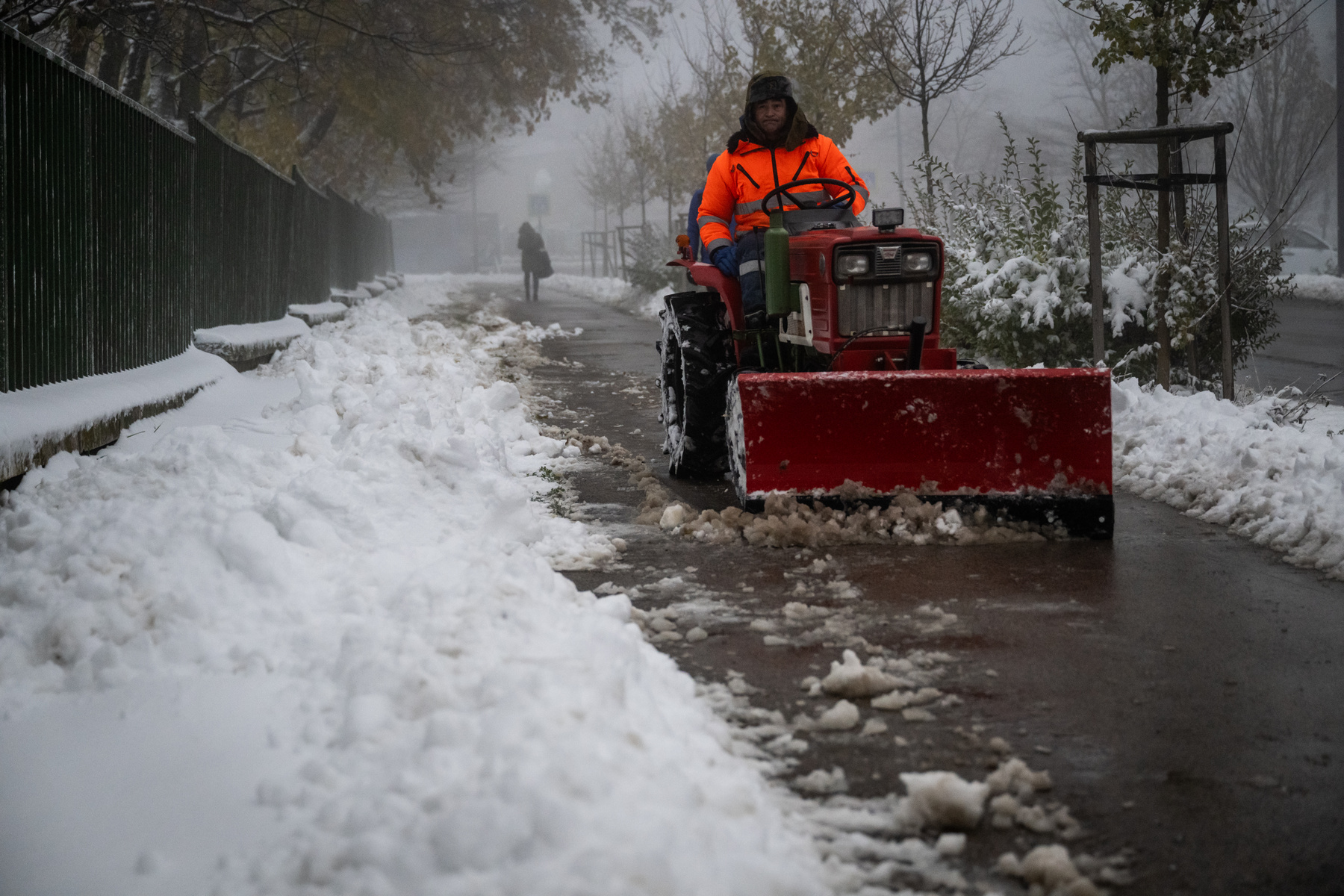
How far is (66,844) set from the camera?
2.44 meters

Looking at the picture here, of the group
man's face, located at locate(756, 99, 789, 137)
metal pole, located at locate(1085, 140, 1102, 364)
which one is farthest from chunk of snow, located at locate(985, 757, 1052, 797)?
metal pole, located at locate(1085, 140, 1102, 364)

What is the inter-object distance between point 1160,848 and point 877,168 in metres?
87.6

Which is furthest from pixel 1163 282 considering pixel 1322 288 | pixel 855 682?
pixel 1322 288

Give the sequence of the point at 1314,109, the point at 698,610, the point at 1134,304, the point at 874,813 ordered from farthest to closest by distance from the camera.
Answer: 1. the point at 1314,109
2. the point at 1134,304
3. the point at 698,610
4. the point at 874,813

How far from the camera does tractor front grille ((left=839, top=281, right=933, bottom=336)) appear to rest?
5617 millimetres

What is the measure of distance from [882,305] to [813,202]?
36.7 inches

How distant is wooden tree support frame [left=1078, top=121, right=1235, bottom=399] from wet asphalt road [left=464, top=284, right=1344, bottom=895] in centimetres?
280

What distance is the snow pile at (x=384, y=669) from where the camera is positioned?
2209 mm

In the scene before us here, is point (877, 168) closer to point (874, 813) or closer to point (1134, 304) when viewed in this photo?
point (1134, 304)

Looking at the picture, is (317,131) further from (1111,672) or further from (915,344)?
(1111,672)

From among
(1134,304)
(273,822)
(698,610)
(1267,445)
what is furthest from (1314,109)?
(273,822)

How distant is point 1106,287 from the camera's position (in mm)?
9242

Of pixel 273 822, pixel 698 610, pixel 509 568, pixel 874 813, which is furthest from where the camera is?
pixel 698 610

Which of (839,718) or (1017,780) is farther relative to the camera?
(839,718)
